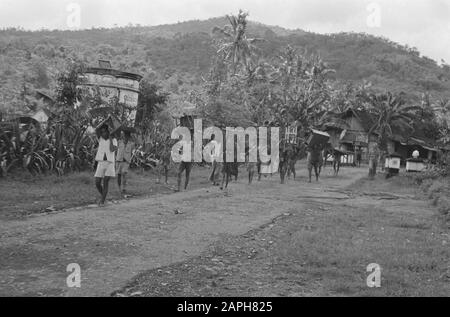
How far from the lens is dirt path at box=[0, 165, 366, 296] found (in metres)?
5.87

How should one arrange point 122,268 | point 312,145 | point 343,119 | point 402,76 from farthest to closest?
point 402,76, point 343,119, point 312,145, point 122,268

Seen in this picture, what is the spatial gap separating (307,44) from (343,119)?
190ft

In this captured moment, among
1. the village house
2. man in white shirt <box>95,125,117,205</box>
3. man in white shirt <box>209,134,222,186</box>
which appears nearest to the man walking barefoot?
man in white shirt <box>95,125,117,205</box>

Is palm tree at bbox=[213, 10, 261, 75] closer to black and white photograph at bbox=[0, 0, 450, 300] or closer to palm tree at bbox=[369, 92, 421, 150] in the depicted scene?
black and white photograph at bbox=[0, 0, 450, 300]

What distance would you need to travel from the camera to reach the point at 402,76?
97.8 m

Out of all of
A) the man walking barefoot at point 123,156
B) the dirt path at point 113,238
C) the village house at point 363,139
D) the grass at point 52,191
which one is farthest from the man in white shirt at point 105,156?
the village house at point 363,139

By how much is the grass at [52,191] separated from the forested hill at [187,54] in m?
37.1

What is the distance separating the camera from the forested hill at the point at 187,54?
63938mm

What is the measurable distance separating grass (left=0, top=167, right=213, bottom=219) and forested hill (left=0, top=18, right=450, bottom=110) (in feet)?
122

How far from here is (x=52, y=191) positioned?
13336mm

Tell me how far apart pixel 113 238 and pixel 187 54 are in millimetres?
83759
